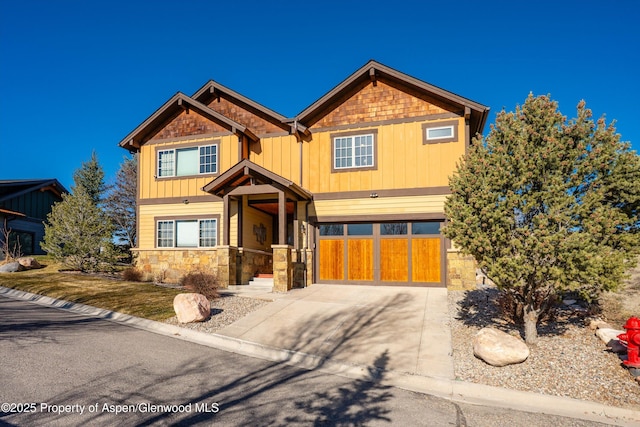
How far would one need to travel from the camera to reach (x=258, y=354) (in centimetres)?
777

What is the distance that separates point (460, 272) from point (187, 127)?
1279 cm

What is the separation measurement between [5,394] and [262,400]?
3.17m

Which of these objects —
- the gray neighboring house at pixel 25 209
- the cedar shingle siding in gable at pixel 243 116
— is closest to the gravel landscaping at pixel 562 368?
the cedar shingle siding in gable at pixel 243 116

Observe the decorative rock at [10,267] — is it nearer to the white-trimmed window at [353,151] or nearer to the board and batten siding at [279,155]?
the board and batten siding at [279,155]

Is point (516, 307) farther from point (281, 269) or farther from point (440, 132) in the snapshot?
point (440, 132)

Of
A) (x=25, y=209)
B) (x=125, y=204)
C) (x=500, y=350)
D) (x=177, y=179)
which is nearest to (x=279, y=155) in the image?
(x=177, y=179)

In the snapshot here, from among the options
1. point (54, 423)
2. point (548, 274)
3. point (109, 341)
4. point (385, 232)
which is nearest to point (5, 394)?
point (54, 423)

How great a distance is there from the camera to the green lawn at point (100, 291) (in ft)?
35.4

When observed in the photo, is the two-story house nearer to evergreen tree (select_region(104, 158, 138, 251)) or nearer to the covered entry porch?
the covered entry porch

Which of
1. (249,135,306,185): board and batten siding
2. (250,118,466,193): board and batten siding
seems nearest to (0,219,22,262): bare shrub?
(249,135,306,185): board and batten siding

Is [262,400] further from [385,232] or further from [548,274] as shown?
[385,232]

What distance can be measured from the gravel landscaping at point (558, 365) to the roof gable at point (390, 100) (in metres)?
8.07

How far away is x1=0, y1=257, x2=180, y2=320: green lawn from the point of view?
1080cm

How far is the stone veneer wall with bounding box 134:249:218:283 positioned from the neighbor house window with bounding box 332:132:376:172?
610 cm
